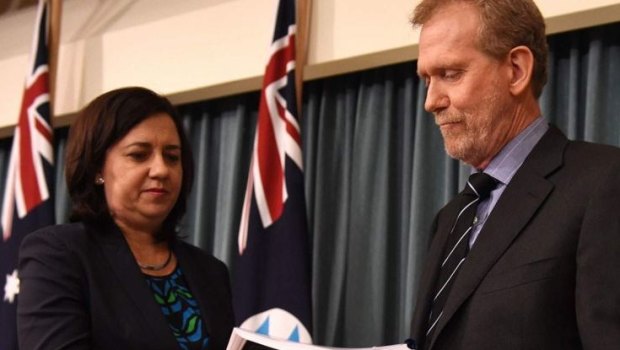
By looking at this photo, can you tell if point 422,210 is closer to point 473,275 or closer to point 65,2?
point 473,275

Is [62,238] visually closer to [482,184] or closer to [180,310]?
[180,310]

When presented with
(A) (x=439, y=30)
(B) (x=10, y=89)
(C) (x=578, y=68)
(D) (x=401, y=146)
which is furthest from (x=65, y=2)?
(A) (x=439, y=30)

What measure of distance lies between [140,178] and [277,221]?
1.18 metres

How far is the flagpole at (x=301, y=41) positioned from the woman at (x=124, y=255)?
3.63 ft

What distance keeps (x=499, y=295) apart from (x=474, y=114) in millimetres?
347

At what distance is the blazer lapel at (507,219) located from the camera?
1428 mm

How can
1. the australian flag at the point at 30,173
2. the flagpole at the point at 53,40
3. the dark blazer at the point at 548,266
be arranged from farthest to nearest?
the flagpole at the point at 53,40, the australian flag at the point at 30,173, the dark blazer at the point at 548,266

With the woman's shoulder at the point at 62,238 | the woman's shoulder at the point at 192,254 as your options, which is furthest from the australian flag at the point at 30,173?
the woman's shoulder at the point at 62,238

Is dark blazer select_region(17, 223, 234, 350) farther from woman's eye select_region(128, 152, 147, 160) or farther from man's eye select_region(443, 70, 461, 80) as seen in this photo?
man's eye select_region(443, 70, 461, 80)

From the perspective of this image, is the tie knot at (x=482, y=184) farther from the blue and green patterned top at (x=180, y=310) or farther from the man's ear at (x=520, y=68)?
the blue and green patterned top at (x=180, y=310)

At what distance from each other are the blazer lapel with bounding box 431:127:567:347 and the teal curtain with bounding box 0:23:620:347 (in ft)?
4.92

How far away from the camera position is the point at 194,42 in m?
3.75

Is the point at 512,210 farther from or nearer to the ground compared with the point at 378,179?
nearer to the ground

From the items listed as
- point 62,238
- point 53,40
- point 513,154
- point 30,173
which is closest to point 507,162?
point 513,154
